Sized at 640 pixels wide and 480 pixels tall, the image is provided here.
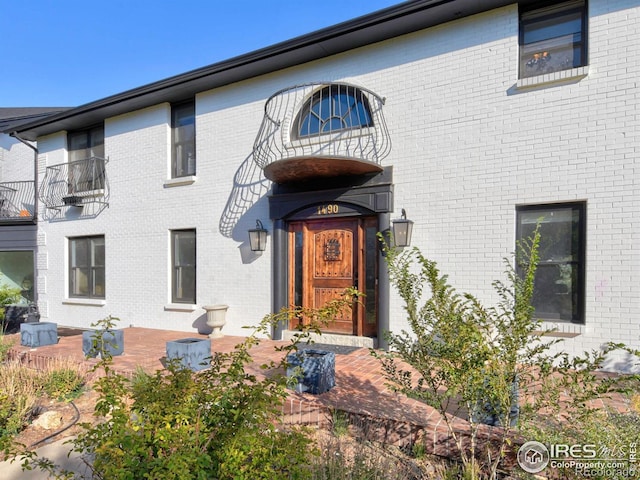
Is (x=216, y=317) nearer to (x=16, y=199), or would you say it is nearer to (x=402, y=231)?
(x=402, y=231)

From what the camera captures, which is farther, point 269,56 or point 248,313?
point 248,313

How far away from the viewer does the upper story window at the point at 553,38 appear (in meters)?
5.25

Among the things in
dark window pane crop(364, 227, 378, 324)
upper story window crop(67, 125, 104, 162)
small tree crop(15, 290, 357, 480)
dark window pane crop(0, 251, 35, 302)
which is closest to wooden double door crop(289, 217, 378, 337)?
dark window pane crop(364, 227, 378, 324)

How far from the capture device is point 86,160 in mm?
9430

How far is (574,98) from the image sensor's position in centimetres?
514

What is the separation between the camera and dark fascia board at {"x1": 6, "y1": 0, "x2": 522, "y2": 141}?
18.5ft

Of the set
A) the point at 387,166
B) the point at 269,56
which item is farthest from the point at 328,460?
the point at 269,56

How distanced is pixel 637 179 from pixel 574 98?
134 cm

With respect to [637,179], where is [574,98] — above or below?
above

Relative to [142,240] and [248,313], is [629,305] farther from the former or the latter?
[142,240]

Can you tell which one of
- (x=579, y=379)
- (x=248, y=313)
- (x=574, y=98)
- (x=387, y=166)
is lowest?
(x=248, y=313)

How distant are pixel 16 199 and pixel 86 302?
505 centimetres

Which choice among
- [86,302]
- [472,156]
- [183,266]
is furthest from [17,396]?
[472,156]

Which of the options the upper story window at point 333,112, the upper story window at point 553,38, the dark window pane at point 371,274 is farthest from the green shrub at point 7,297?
the upper story window at point 553,38
